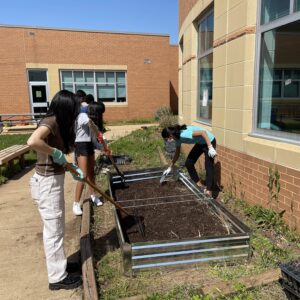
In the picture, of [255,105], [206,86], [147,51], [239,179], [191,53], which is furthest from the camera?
[147,51]

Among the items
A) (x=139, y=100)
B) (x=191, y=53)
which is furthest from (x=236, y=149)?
(x=139, y=100)

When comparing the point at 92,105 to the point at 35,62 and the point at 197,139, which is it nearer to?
A: the point at 197,139

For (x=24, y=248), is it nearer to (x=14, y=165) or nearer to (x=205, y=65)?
(x=14, y=165)

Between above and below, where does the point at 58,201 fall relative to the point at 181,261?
above

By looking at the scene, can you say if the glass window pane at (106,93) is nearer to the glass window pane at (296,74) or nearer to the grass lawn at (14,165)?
the grass lawn at (14,165)

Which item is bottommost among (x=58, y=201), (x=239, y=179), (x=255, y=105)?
(x=239, y=179)

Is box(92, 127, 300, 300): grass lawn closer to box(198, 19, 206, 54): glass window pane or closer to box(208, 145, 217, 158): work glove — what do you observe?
box(208, 145, 217, 158): work glove

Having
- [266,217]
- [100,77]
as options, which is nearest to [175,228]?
[266,217]

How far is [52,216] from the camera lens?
2924 millimetres

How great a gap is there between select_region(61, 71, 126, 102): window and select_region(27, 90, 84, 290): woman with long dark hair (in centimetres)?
1739

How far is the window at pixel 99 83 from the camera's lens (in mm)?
19719

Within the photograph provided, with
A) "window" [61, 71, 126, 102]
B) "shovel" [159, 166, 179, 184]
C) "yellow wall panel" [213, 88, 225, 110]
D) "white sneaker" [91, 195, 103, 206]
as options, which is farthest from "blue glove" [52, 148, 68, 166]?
"window" [61, 71, 126, 102]

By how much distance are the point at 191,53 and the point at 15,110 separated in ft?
47.9

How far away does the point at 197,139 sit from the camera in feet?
16.3
